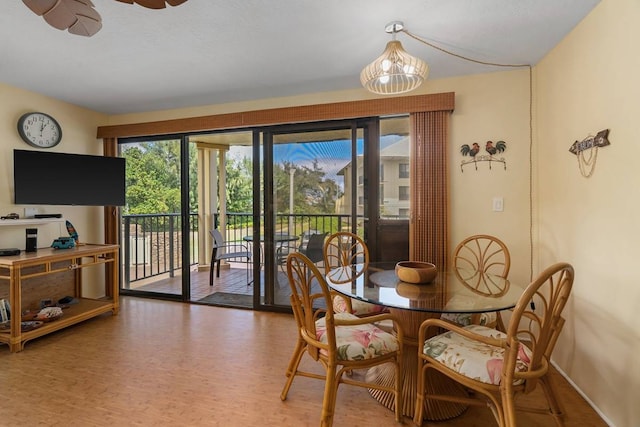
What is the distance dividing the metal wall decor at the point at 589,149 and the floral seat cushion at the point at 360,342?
1523 mm

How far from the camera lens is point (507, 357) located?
4.16 ft

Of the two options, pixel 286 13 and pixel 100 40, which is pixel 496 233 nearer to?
pixel 286 13

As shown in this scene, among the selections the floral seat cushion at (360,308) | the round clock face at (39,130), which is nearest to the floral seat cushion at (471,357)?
the floral seat cushion at (360,308)

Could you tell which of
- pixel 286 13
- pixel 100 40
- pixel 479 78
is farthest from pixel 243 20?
pixel 479 78

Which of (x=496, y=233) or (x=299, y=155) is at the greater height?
(x=299, y=155)

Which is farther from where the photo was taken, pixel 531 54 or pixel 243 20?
pixel 531 54

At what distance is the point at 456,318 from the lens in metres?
2.00

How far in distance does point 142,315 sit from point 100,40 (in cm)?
250

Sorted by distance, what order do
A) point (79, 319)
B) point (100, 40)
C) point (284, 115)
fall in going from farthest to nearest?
point (284, 115) → point (79, 319) → point (100, 40)

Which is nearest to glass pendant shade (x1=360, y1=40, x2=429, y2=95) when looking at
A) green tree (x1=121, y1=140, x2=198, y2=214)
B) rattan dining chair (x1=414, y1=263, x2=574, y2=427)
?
rattan dining chair (x1=414, y1=263, x2=574, y2=427)

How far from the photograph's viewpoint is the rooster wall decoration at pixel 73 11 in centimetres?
124

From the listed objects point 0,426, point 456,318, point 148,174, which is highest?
point 148,174

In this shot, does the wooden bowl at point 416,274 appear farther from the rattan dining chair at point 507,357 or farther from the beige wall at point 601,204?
the beige wall at point 601,204

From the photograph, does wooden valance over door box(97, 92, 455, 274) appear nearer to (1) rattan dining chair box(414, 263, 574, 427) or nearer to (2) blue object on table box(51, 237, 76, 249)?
(1) rattan dining chair box(414, 263, 574, 427)
